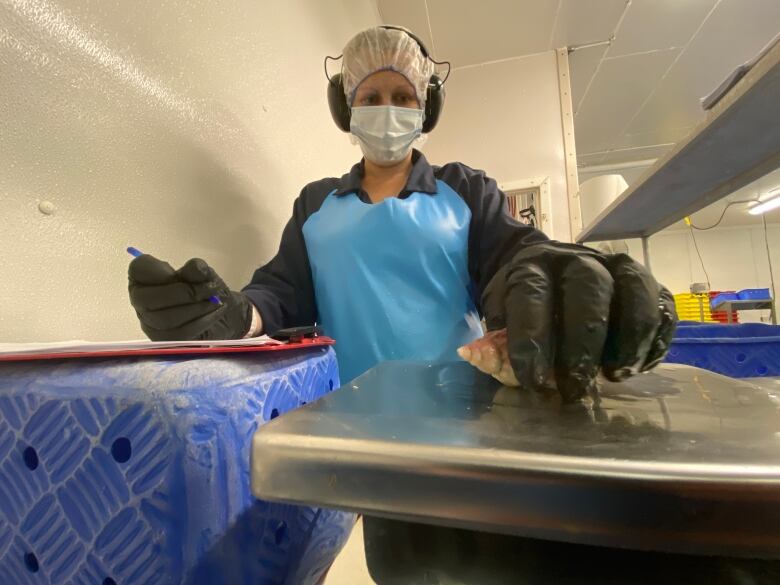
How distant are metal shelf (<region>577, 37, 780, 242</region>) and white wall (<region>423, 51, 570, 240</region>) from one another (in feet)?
2.08

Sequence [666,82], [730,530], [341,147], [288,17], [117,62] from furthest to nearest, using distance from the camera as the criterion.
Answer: [666,82]
[341,147]
[288,17]
[117,62]
[730,530]

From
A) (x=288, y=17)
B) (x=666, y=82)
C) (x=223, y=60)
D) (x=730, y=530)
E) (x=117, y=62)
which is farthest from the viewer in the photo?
(x=666, y=82)

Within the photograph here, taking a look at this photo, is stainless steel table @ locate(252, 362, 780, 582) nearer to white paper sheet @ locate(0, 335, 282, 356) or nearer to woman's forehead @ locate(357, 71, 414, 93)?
white paper sheet @ locate(0, 335, 282, 356)

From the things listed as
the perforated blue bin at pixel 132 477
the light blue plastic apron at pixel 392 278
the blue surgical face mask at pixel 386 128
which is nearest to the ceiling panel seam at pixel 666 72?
the blue surgical face mask at pixel 386 128

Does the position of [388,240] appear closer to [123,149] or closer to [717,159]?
[123,149]

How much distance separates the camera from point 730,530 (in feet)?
0.45

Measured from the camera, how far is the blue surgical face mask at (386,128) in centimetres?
78

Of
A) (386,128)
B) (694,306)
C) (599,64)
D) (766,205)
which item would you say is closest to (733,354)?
(386,128)

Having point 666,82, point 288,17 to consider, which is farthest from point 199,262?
point 666,82

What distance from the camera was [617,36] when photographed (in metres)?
1.95

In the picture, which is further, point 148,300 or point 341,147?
point 341,147

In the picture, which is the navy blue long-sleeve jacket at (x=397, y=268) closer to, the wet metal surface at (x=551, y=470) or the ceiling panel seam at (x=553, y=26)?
the wet metal surface at (x=551, y=470)

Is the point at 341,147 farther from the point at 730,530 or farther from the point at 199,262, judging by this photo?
the point at 730,530

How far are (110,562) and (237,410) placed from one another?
0.29 feet
